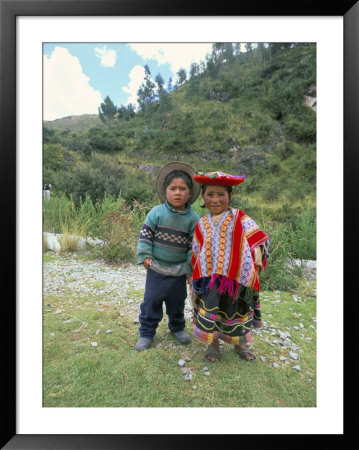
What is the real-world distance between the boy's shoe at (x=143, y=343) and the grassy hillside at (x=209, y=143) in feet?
9.06

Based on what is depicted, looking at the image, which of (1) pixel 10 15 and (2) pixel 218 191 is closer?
(1) pixel 10 15

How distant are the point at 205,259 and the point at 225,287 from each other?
9.7 inches

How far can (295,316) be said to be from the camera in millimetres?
2871

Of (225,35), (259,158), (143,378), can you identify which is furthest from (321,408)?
(259,158)

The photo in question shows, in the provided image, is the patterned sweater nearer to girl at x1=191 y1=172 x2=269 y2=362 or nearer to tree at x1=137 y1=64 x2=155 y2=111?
girl at x1=191 y1=172 x2=269 y2=362

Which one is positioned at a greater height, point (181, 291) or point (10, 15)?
point (10, 15)

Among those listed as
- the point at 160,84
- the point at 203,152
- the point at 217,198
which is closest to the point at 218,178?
the point at 217,198

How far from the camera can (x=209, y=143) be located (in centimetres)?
577

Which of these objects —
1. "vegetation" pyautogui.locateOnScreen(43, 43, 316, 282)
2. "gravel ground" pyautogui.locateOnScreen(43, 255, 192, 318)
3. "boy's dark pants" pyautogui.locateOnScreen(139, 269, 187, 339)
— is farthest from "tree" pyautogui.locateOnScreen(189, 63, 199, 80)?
"gravel ground" pyautogui.locateOnScreen(43, 255, 192, 318)

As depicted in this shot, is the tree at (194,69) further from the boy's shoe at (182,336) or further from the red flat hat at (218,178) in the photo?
the boy's shoe at (182,336)

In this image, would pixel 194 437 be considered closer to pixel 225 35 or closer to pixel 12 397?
pixel 12 397

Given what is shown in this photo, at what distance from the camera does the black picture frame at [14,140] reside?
5.68 ft

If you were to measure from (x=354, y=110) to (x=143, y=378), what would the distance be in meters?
Answer: 2.32

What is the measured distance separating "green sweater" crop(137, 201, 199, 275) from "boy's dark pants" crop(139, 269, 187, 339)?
0.09 meters
